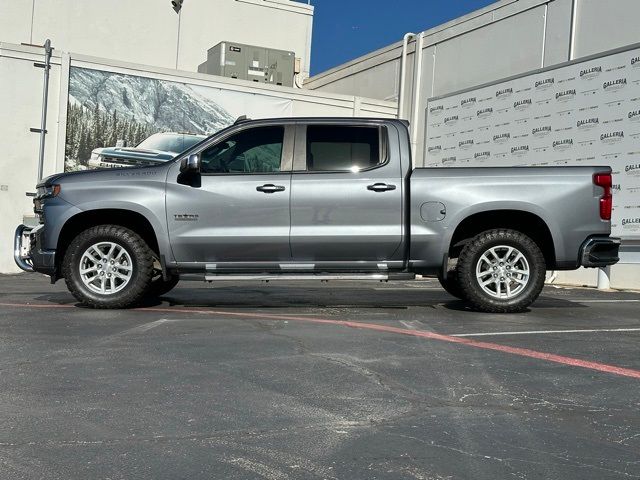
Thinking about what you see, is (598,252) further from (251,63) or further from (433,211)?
(251,63)

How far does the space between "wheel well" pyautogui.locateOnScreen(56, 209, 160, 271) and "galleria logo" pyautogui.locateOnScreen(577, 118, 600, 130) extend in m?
8.52

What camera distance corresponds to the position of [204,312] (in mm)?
7539

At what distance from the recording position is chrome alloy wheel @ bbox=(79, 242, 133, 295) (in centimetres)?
753

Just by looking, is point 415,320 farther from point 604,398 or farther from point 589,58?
point 589,58

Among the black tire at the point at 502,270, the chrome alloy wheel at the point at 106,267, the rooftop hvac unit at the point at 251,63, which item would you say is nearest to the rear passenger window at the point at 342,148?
the black tire at the point at 502,270

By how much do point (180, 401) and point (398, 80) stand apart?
16009 mm

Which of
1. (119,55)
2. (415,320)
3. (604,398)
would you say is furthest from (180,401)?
(119,55)

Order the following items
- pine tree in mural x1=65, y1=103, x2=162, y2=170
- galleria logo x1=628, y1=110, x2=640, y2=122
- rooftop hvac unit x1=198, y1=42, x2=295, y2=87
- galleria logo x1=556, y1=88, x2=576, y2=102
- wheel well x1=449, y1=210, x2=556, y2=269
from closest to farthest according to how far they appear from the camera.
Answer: wheel well x1=449, y1=210, x2=556, y2=269
galleria logo x1=628, y1=110, x2=640, y2=122
galleria logo x1=556, y1=88, x2=576, y2=102
pine tree in mural x1=65, y1=103, x2=162, y2=170
rooftop hvac unit x1=198, y1=42, x2=295, y2=87

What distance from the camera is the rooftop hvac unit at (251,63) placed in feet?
64.4

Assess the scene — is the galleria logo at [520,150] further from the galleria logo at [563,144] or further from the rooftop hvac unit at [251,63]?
the rooftop hvac unit at [251,63]

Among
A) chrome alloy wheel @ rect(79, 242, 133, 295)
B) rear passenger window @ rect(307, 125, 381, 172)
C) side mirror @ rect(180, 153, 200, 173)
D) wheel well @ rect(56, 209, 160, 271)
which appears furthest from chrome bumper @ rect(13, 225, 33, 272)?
rear passenger window @ rect(307, 125, 381, 172)

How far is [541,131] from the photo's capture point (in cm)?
1389

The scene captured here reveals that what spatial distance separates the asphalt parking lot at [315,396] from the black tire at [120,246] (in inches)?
11.8

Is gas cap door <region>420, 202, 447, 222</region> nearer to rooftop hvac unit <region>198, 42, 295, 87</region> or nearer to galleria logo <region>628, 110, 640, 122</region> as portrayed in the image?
galleria logo <region>628, 110, 640, 122</region>
